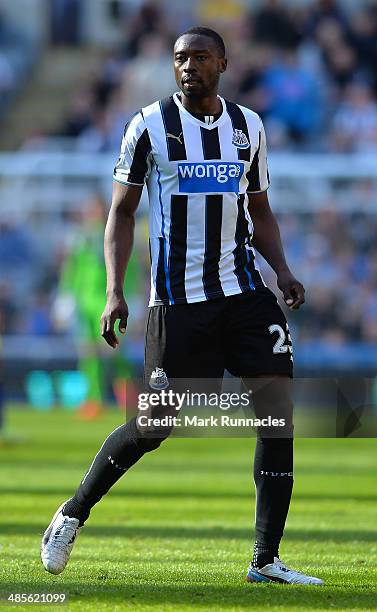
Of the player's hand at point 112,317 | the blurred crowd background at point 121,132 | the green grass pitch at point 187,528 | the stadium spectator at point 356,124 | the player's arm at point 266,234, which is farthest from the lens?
the stadium spectator at point 356,124

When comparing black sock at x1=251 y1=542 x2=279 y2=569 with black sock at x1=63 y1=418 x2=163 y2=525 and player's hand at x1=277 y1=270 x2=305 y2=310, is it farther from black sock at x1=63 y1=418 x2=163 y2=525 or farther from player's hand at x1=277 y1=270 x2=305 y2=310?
player's hand at x1=277 y1=270 x2=305 y2=310

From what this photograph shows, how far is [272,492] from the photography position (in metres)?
5.93

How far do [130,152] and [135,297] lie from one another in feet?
37.0

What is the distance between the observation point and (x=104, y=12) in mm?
26188

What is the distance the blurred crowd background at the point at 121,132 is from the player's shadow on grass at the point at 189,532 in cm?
810

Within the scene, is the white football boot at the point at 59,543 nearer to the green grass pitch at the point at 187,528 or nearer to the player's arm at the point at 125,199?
the green grass pitch at the point at 187,528

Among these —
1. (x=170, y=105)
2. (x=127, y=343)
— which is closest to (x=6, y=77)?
(x=127, y=343)

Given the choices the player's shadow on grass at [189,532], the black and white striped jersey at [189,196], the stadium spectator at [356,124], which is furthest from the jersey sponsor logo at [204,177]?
the stadium spectator at [356,124]

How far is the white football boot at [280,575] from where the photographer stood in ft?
19.1

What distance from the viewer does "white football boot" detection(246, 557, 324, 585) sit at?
5.83 m

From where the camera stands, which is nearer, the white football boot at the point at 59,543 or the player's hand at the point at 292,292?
→ the white football boot at the point at 59,543

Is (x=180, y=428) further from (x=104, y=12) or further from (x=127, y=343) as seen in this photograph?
(x=104, y=12)

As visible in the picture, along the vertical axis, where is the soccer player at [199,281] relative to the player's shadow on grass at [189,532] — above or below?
above

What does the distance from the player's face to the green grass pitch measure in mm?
1992
